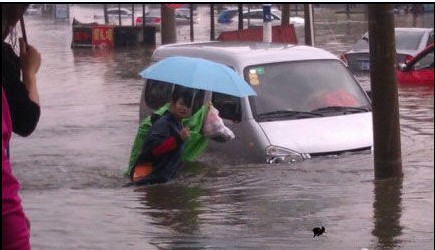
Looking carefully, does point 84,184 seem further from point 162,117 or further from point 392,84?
point 392,84

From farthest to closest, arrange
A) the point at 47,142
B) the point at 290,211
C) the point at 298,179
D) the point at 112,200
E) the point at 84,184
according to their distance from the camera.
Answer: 1. the point at 47,142
2. the point at 84,184
3. the point at 298,179
4. the point at 112,200
5. the point at 290,211

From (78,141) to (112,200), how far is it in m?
6.17

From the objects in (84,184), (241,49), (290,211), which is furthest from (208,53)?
(290,211)

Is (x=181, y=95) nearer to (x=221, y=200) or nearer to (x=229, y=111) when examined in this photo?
(x=221, y=200)

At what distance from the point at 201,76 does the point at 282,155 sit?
121 centimetres

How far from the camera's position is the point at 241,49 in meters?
11.5

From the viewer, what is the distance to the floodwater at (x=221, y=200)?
6871mm

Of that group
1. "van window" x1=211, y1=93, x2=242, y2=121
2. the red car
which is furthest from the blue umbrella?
the red car

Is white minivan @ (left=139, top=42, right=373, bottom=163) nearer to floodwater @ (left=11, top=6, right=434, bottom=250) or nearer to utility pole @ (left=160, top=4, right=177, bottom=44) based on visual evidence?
floodwater @ (left=11, top=6, right=434, bottom=250)

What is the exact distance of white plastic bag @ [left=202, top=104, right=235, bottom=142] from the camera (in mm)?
9961

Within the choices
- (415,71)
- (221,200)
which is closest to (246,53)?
(221,200)

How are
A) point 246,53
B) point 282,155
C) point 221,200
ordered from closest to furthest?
point 221,200 → point 282,155 → point 246,53

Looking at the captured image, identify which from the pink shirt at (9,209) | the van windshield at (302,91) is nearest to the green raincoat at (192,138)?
the van windshield at (302,91)

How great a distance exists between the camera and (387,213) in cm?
772
